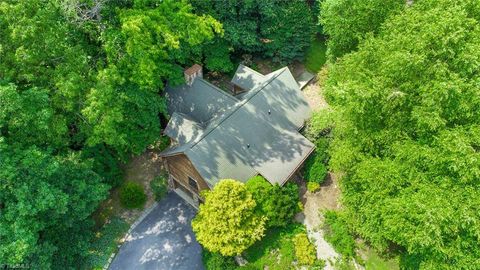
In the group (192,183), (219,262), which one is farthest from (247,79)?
(219,262)

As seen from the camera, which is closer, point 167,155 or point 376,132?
point 376,132

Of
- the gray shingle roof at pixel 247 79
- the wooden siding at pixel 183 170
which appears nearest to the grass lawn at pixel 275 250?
the wooden siding at pixel 183 170

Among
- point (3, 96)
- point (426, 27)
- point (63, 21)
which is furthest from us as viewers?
point (63, 21)

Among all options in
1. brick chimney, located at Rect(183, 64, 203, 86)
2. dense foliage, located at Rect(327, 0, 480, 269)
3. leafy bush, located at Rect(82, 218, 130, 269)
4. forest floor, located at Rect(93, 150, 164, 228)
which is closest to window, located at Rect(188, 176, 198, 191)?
forest floor, located at Rect(93, 150, 164, 228)

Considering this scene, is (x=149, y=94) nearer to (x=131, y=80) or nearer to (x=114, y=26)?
(x=131, y=80)

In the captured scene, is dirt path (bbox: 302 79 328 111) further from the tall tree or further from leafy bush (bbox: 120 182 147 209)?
leafy bush (bbox: 120 182 147 209)

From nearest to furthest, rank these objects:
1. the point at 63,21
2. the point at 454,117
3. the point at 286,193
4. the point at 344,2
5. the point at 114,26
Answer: the point at 454,117
the point at 63,21
the point at 114,26
the point at 286,193
the point at 344,2

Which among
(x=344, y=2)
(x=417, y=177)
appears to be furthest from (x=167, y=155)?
(x=344, y=2)
